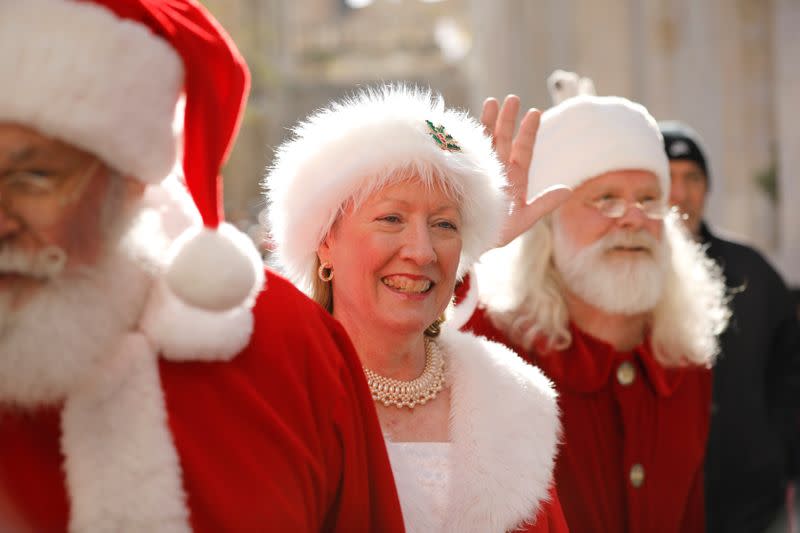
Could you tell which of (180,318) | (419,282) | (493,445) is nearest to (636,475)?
(493,445)

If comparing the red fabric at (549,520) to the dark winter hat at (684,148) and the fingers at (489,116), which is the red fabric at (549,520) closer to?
the fingers at (489,116)

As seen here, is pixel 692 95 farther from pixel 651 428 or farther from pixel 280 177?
pixel 280 177

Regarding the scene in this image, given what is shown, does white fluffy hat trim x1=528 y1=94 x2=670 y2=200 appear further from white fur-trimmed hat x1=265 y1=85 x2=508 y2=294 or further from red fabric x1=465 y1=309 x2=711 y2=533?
white fur-trimmed hat x1=265 y1=85 x2=508 y2=294

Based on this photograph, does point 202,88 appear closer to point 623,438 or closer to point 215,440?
point 215,440

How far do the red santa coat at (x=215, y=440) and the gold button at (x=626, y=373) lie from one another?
5.58 feet

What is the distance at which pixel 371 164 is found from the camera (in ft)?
9.58

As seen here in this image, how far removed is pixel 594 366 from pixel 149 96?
2.33 metres

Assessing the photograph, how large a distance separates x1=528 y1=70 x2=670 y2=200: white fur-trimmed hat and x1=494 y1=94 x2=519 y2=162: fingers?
22.0 inches

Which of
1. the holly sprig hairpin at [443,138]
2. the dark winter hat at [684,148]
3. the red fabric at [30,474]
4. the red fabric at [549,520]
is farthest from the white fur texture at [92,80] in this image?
the dark winter hat at [684,148]

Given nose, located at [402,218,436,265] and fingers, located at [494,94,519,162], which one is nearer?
nose, located at [402,218,436,265]

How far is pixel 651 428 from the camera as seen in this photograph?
12.8 ft

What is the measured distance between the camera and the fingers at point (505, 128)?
12.2 ft

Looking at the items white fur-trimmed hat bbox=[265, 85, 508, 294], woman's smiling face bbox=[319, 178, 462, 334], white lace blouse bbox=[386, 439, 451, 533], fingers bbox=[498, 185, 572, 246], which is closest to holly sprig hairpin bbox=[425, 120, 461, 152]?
white fur-trimmed hat bbox=[265, 85, 508, 294]

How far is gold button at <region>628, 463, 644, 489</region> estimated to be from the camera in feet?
12.4
